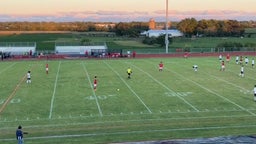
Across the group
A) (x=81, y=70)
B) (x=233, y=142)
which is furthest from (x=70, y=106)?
(x=81, y=70)

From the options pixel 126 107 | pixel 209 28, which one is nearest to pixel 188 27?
pixel 209 28

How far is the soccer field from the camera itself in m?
17.1

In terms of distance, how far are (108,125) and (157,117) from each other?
2.38 m

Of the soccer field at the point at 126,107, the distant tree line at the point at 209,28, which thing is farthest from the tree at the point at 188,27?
the soccer field at the point at 126,107

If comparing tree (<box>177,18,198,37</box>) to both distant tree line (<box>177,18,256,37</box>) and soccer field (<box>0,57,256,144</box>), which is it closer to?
distant tree line (<box>177,18,256,37</box>)

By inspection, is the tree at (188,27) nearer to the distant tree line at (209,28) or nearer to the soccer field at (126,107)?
the distant tree line at (209,28)

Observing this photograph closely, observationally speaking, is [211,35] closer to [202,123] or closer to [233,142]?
[202,123]

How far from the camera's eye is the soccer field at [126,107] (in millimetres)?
17109

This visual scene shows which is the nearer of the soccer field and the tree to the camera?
the soccer field

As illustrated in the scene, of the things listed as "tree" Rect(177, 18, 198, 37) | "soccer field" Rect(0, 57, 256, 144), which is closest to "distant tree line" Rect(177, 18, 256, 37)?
"tree" Rect(177, 18, 198, 37)

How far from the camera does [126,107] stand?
861 inches

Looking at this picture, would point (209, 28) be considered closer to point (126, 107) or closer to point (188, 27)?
point (188, 27)

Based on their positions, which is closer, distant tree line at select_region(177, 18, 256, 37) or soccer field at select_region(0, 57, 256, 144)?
soccer field at select_region(0, 57, 256, 144)

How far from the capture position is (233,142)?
9.21m
